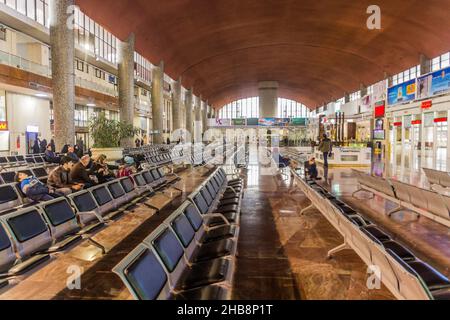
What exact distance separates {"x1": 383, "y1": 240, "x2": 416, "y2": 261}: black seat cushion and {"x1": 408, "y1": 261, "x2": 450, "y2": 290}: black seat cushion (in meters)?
0.17

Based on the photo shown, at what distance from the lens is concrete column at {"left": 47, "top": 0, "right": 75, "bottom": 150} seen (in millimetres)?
13203

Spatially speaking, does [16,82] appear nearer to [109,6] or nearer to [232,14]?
[109,6]

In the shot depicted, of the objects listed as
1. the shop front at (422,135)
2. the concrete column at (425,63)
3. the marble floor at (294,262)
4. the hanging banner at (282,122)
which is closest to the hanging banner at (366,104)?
the shop front at (422,135)

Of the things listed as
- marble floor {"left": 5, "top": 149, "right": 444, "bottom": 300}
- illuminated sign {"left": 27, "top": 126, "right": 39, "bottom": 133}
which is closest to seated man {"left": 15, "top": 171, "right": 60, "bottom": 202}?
marble floor {"left": 5, "top": 149, "right": 444, "bottom": 300}

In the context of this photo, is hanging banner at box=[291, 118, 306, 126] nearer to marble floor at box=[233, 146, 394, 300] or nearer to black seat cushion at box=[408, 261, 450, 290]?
marble floor at box=[233, 146, 394, 300]

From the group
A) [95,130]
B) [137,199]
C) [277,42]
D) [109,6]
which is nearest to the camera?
[137,199]

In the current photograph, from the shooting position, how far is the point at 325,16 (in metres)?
26.2

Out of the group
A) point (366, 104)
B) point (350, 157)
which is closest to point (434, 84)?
point (350, 157)

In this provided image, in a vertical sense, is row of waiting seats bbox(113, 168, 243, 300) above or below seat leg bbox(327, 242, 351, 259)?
above

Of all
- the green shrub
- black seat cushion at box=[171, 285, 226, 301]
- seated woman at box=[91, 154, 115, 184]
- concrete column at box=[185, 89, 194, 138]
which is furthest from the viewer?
concrete column at box=[185, 89, 194, 138]

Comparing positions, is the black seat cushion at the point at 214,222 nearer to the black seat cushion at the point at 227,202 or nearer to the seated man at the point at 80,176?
the black seat cushion at the point at 227,202

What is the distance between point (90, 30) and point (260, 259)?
3336 centimetres
